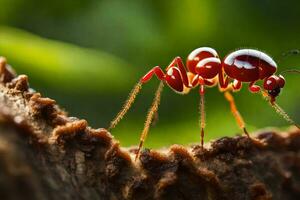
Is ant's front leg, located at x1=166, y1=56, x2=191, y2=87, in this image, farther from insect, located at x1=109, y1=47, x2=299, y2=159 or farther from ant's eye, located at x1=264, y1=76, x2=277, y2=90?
ant's eye, located at x1=264, y1=76, x2=277, y2=90

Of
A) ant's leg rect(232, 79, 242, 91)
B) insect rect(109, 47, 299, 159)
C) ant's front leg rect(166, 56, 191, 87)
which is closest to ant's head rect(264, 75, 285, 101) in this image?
insect rect(109, 47, 299, 159)

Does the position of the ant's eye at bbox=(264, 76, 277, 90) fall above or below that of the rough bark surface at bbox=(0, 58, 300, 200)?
above

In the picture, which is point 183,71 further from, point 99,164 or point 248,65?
point 99,164

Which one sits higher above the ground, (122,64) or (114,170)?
(122,64)

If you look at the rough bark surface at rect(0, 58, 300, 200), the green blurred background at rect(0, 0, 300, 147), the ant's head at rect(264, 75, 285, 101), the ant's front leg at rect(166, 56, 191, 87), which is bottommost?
the rough bark surface at rect(0, 58, 300, 200)

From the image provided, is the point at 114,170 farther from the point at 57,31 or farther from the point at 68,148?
the point at 57,31

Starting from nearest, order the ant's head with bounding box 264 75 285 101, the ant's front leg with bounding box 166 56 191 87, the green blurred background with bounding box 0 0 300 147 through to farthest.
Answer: the ant's head with bounding box 264 75 285 101, the ant's front leg with bounding box 166 56 191 87, the green blurred background with bounding box 0 0 300 147

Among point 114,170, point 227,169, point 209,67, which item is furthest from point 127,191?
point 209,67

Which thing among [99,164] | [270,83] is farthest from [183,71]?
[99,164]

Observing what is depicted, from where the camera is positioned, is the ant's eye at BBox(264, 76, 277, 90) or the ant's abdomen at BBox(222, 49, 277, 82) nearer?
the ant's abdomen at BBox(222, 49, 277, 82)
